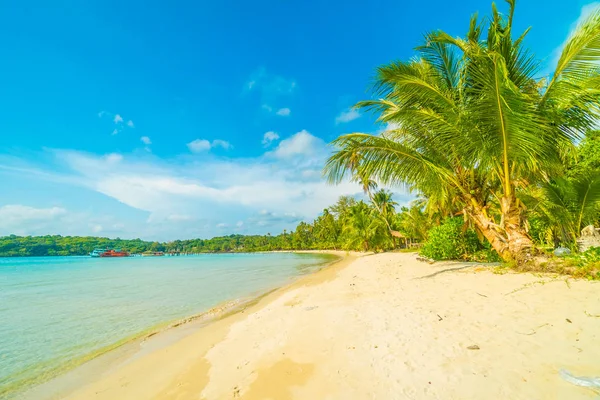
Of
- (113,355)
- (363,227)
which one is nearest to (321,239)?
(363,227)

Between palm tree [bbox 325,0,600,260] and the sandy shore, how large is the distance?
9.80ft

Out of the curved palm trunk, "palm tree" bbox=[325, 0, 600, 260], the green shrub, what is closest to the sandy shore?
the curved palm trunk

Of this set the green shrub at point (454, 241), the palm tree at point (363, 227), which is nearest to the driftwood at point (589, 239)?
the green shrub at point (454, 241)

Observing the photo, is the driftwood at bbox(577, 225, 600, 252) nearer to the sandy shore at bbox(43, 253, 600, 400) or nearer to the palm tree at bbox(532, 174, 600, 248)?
the palm tree at bbox(532, 174, 600, 248)

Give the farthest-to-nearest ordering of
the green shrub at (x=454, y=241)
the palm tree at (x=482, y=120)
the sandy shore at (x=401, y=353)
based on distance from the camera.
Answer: the green shrub at (x=454, y=241) < the palm tree at (x=482, y=120) < the sandy shore at (x=401, y=353)

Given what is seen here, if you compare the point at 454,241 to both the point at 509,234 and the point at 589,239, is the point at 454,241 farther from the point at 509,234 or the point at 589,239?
the point at 509,234

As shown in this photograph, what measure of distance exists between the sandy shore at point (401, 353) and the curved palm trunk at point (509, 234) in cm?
144

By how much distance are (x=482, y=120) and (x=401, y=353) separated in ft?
20.0

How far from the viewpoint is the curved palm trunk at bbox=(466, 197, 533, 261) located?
6.96 meters

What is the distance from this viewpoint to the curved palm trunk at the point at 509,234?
A: 22.8 feet

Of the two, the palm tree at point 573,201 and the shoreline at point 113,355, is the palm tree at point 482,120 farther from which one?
the shoreline at point 113,355

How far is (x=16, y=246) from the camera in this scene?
9850cm

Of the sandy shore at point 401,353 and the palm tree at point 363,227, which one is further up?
the palm tree at point 363,227

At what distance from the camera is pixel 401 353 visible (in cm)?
312
